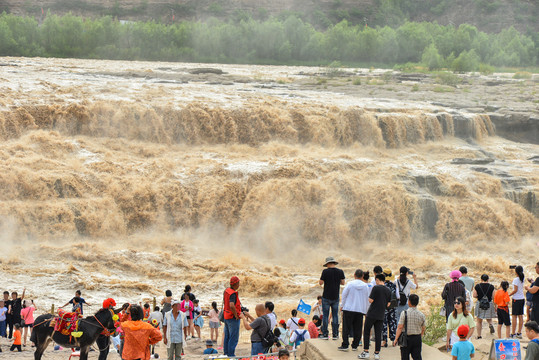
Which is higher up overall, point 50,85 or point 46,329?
point 50,85

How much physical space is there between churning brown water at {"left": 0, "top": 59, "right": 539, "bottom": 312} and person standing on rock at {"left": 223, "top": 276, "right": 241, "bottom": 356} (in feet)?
26.1

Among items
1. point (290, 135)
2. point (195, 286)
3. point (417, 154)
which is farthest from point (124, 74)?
point (195, 286)

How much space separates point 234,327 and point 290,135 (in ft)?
62.7

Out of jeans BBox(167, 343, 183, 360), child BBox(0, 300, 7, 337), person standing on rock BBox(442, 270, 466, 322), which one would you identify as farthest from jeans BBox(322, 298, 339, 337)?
child BBox(0, 300, 7, 337)

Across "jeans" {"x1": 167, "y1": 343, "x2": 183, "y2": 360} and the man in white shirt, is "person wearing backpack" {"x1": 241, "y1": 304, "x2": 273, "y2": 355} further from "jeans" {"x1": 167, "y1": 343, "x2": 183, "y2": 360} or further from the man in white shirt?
"jeans" {"x1": 167, "y1": 343, "x2": 183, "y2": 360}

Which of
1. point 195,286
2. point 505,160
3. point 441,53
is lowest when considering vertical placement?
point 195,286

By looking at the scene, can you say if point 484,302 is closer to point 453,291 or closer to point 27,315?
point 453,291

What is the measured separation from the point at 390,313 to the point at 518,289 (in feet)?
10.3

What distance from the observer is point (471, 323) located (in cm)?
1102

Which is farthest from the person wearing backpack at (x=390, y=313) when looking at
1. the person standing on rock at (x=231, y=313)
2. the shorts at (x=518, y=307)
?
the shorts at (x=518, y=307)

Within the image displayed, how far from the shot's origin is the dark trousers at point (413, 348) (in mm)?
9875

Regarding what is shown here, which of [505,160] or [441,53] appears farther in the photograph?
[441,53]

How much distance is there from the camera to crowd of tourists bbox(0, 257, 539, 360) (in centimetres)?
919

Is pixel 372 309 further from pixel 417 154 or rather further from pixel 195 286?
pixel 417 154
